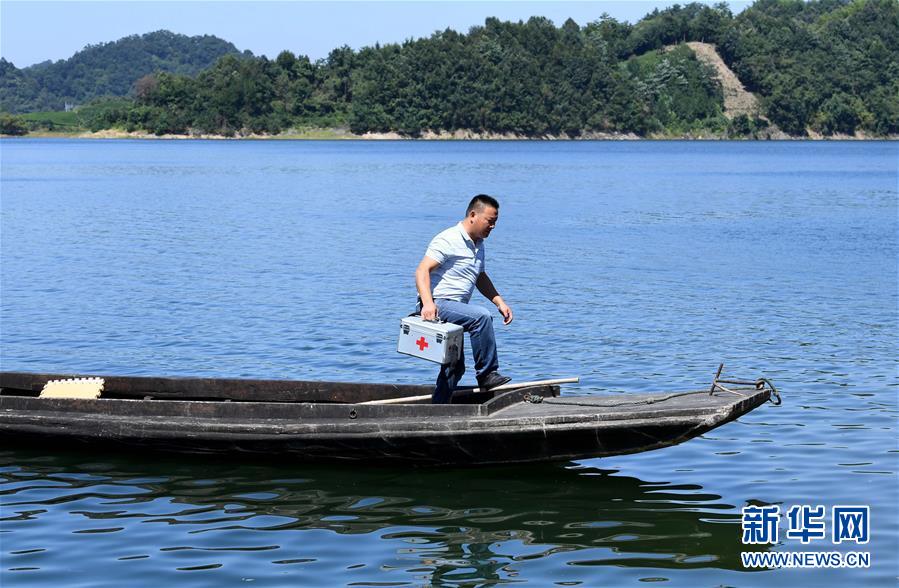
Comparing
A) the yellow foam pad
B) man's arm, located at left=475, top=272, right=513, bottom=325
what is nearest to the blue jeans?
man's arm, located at left=475, top=272, right=513, bottom=325

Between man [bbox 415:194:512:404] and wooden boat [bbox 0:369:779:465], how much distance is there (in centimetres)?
33

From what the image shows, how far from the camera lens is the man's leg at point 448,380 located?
39.8ft

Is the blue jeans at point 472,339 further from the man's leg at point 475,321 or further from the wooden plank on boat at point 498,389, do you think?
the wooden plank on boat at point 498,389

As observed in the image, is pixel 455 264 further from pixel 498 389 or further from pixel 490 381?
pixel 498 389

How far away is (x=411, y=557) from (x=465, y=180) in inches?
2702

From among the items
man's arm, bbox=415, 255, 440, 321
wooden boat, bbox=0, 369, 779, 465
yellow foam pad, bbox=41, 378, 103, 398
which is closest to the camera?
wooden boat, bbox=0, 369, 779, 465

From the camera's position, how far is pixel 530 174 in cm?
8825

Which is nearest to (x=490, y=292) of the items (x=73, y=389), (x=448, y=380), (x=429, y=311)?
(x=448, y=380)

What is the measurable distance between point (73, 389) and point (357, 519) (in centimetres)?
425

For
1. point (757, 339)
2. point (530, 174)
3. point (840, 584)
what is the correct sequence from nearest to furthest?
point (840, 584), point (757, 339), point (530, 174)

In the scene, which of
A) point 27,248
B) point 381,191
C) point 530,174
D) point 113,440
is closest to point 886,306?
point 113,440

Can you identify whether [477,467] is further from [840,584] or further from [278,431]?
[840,584]

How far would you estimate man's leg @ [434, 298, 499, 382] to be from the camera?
1198 centimetres

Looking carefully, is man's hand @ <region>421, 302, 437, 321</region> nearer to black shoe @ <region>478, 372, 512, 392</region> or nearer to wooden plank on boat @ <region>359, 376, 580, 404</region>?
black shoe @ <region>478, 372, 512, 392</region>
